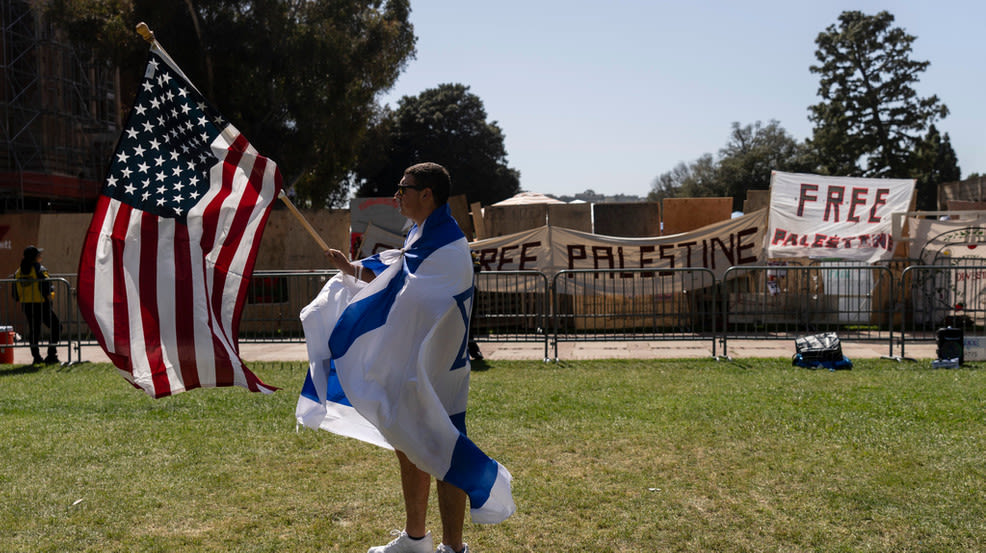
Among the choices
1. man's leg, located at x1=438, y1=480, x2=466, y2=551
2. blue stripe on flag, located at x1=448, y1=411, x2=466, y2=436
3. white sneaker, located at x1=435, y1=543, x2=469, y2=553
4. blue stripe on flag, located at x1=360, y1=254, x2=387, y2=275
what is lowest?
white sneaker, located at x1=435, y1=543, x2=469, y2=553

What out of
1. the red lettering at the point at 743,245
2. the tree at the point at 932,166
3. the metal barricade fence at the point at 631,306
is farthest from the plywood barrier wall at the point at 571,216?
the tree at the point at 932,166

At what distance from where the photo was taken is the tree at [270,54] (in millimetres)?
26625

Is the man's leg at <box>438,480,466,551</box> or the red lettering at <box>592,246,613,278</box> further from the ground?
the red lettering at <box>592,246,613,278</box>

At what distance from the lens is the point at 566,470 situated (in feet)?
19.5

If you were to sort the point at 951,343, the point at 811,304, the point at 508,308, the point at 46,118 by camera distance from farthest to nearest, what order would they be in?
the point at 46,118 < the point at 811,304 < the point at 508,308 < the point at 951,343

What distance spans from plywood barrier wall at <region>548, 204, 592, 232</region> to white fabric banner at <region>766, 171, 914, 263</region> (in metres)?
3.43

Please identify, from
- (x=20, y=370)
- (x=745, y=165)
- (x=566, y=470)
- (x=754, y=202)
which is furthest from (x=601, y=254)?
(x=745, y=165)

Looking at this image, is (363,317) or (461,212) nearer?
(363,317)

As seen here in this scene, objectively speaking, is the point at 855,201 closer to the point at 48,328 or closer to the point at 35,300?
the point at 35,300

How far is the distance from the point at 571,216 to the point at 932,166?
3883cm

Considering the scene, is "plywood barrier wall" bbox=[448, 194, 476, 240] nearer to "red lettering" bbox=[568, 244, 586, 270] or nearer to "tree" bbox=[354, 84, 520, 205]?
"red lettering" bbox=[568, 244, 586, 270]

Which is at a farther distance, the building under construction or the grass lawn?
the building under construction

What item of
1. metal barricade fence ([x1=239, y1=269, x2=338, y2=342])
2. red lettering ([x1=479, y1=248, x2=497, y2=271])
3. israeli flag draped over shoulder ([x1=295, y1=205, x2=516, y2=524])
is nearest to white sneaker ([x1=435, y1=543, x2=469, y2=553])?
israeli flag draped over shoulder ([x1=295, y1=205, x2=516, y2=524])

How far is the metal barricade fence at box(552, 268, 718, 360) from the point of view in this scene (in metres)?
13.1
